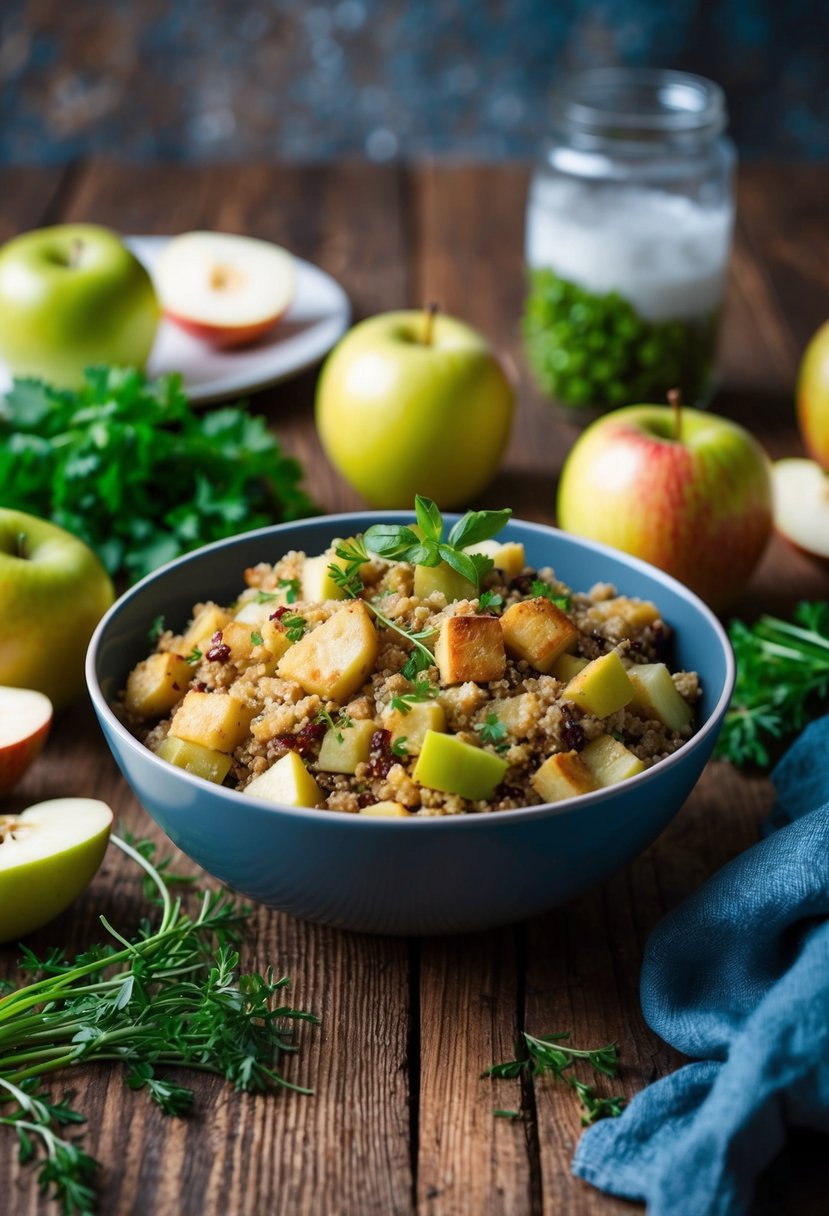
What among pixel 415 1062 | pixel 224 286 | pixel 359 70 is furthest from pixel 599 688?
pixel 359 70

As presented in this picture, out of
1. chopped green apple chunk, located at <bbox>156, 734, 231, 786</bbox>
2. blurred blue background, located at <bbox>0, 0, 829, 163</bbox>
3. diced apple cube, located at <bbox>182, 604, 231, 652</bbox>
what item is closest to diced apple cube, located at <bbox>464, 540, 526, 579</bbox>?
diced apple cube, located at <bbox>182, 604, 231, 652</bbox>

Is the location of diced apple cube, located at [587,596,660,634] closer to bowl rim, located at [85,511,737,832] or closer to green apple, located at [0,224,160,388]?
bowl rim, located at [85,511,737,832]

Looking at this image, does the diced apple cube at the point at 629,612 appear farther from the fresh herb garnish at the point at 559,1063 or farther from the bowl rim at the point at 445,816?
the fresh herb garnish at the point at 559,1063

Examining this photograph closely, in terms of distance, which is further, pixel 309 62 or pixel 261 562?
pixel 309 62

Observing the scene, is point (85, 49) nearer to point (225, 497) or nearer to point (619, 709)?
point (225, 497)

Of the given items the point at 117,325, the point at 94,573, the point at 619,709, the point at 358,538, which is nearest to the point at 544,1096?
the point at 619,709

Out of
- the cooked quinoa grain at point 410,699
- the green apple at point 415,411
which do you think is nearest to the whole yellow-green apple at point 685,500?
the green apple at point 415,411

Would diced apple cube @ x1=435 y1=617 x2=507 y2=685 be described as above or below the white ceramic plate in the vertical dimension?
above
